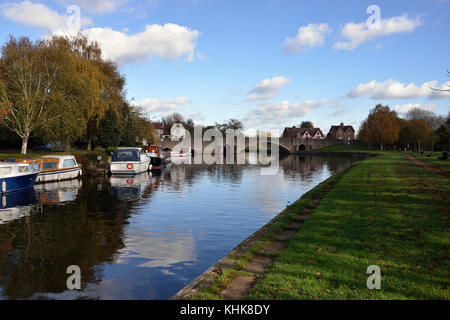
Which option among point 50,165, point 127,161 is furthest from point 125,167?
point 50,165

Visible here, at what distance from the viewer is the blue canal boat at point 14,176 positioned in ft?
76.0

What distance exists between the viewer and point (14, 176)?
23.5m

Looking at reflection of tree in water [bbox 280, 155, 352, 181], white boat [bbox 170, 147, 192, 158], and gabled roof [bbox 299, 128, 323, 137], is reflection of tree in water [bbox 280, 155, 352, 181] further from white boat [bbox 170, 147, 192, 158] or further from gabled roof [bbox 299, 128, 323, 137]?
gabled roof [bbox 299, 128, 323, 137]

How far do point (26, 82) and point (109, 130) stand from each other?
65.7 feet

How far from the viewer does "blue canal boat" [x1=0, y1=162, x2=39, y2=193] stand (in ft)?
76.0

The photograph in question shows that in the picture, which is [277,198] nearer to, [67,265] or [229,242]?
[229,242]

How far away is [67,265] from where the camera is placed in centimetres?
1027

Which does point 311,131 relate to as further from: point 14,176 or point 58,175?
point 14,176

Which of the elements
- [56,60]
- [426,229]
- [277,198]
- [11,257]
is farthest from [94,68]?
[426,229]

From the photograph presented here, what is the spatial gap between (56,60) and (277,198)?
29.4 m

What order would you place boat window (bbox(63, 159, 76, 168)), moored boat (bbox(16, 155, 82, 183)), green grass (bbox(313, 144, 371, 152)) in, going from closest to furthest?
1. moored boat (bbox(16, 155, 82, 183))
2. boat window (bbox(63, 159, 76, 168))
3. green grass (bbox(313, 144, 371, 152))

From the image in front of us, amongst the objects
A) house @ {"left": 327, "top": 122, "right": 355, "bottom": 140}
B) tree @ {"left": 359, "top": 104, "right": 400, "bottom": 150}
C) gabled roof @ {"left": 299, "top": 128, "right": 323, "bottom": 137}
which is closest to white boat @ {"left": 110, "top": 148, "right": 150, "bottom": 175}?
tree @ {"left": 359, "top": 104, "right": 400, "bottom": 150}

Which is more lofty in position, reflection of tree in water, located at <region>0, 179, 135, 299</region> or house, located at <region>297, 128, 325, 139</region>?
house, located at <region>297, 128, 325, 139</region>

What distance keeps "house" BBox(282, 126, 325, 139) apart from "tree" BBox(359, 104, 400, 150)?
248 ft
